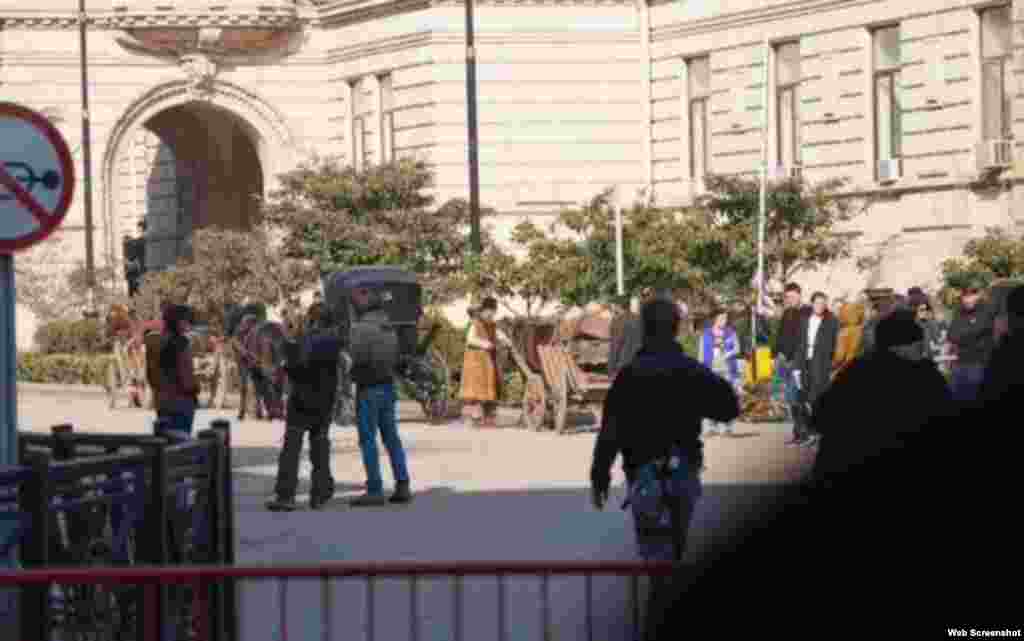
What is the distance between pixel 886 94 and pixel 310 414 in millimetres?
28271

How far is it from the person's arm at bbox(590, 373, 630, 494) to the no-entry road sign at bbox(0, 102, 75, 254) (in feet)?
7.77

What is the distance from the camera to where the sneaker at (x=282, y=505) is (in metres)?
21.3

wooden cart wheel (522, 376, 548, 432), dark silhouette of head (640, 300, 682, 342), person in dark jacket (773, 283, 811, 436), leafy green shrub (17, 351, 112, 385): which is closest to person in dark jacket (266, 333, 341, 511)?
person in dark jacket (773, 283, 811, 436)

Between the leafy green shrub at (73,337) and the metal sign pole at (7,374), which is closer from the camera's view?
the metal sign pole at (7,374)

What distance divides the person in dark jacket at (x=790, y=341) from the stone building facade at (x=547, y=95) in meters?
15.6

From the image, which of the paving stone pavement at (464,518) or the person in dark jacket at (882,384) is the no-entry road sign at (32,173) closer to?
the paving stone pavement at (464,518)

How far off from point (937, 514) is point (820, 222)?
3947 centimetres

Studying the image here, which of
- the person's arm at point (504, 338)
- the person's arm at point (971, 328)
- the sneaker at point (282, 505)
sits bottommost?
the sneaker at point (282, 505)

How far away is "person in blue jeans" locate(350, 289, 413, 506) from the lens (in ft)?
70.1

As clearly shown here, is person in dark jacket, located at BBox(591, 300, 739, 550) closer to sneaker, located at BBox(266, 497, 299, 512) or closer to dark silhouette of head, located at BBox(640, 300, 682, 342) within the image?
dark silhouette of head, located at BBox(640, 300, 682, 342)

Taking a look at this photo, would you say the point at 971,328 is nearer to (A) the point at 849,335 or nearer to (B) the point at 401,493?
(A) the point at 849,335

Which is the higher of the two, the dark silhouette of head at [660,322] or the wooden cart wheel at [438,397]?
the dark silhouette of head at [660,322]

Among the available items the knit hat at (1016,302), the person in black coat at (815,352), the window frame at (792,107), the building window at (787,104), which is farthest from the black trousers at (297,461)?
the building window at (787,104)

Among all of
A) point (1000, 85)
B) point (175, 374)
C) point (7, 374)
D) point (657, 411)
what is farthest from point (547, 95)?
point (7, 374)
